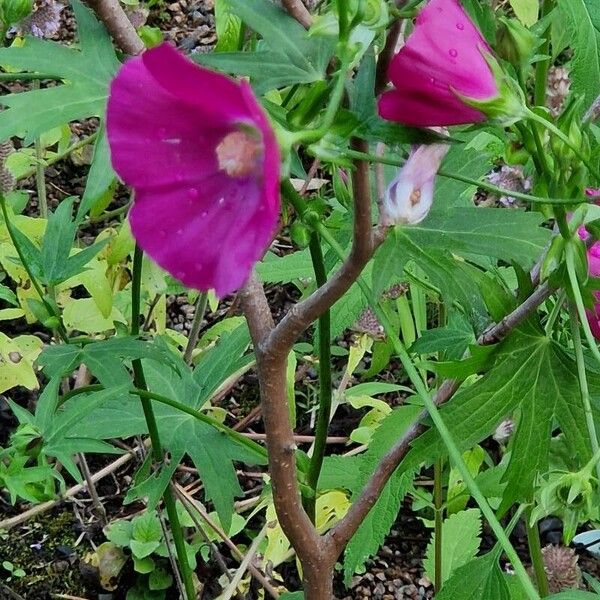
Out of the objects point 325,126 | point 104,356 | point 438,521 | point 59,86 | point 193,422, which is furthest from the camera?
point 438,521

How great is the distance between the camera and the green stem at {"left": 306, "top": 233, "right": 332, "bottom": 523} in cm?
64

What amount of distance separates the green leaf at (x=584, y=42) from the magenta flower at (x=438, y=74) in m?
0.06

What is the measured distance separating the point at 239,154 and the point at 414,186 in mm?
102

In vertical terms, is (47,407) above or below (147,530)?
above

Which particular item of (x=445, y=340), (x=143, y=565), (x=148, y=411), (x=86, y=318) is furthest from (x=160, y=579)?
(x=445, y=340)

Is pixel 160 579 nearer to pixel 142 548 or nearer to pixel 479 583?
pixel 142 548

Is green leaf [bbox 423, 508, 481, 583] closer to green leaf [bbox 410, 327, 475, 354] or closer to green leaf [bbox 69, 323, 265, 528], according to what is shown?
green leaf [bbox 69, 323, 265, 528]

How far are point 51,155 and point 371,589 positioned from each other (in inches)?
31.1

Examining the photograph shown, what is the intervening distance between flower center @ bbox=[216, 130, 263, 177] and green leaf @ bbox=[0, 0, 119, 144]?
0.16m

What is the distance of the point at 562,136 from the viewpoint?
471 millimetres

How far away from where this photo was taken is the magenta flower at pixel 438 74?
464 mm

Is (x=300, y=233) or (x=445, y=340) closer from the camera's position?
(x=300, y=233)

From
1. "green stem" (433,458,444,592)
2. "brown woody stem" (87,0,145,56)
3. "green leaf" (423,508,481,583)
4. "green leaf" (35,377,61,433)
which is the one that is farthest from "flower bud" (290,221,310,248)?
"green leaf" (423,508,481,583)

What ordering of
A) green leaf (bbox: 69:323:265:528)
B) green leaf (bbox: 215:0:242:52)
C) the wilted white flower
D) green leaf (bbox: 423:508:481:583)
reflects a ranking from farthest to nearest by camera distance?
green leaf (bbox: 423:508:481:583), the wilted white flower, green leaf (bbox: 69:323:265:528), green leaf (bbox: 215:0:242:52)
